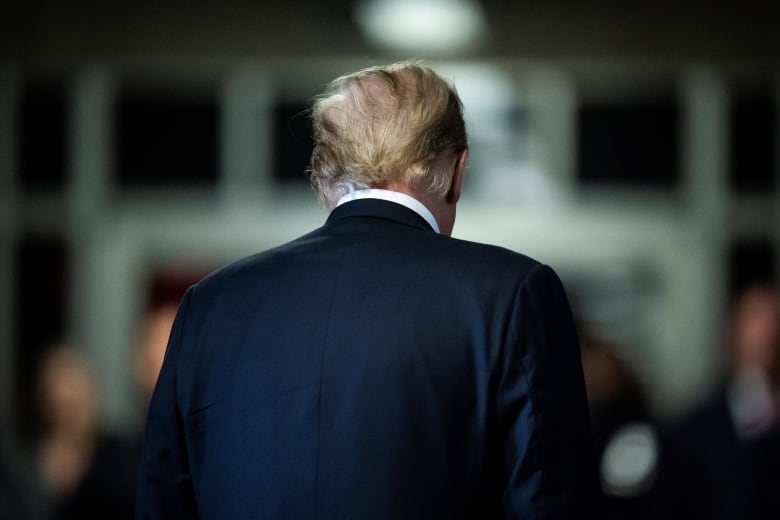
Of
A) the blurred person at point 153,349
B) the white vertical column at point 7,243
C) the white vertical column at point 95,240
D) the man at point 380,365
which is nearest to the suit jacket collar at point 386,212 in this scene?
the man at point 380,365

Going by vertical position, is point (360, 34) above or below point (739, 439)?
above

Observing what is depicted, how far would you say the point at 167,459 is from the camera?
2.08 meters

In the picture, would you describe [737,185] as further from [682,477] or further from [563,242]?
[682,477]

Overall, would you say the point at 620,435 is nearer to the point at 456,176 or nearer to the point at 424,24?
the point at 456,176

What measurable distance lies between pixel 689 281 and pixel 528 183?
44.5 inches

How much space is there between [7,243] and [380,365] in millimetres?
6700

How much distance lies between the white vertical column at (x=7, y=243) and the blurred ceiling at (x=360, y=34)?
0.93ft

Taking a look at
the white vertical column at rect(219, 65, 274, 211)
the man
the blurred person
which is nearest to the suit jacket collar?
the man

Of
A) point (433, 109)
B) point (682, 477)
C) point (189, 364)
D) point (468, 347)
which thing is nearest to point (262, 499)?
point (189, 364)

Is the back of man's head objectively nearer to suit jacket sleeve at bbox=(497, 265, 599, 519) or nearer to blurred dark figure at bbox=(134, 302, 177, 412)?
suit jacket sleeve at bbox=(497, 265, 599, 519)

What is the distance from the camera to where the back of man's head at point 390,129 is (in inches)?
80.2

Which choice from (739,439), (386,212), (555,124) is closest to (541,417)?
(386,212)

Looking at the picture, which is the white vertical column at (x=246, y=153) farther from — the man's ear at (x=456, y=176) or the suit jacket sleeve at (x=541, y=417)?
the suit jacket sleeve at (x=541, y=417)

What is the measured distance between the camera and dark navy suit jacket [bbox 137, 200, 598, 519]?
1.89 meters
